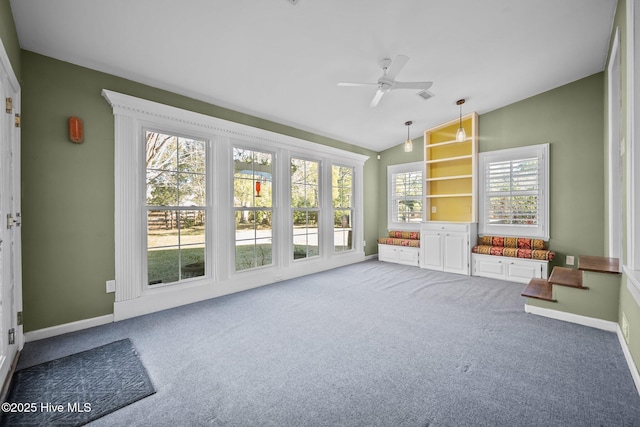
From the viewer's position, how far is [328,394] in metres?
1.77

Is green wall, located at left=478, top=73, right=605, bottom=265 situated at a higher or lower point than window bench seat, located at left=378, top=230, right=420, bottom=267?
higher

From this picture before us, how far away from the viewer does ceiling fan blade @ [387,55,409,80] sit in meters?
2.73

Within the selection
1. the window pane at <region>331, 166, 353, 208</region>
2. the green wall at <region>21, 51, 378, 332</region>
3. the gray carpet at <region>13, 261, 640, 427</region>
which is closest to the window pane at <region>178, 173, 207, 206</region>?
the green wall at <region>21, 51, 378, 332</region>

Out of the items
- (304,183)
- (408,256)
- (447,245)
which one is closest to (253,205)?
(304,183)

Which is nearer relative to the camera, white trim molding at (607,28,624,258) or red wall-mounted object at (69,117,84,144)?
red wall-mounted object at (69,117,84,144)

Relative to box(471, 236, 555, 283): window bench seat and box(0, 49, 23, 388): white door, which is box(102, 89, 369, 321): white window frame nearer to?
box(0, 49, 23, 388): white door

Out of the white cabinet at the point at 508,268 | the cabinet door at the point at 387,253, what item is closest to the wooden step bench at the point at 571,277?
the white cabinet at the point at 508,268

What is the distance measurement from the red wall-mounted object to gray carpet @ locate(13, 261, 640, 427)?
1.89 m

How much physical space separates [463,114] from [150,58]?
16.5ft

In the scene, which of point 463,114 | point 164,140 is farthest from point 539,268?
point 164,140

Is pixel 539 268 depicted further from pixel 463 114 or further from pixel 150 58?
pixel 150 58

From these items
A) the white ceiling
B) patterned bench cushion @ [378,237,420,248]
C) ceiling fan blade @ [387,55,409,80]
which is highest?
the white ceiling

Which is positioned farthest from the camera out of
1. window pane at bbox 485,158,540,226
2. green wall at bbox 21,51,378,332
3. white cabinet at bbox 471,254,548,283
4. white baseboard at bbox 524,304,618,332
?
window pane at bbox 485,158,540,226

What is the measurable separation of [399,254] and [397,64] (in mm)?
4055
